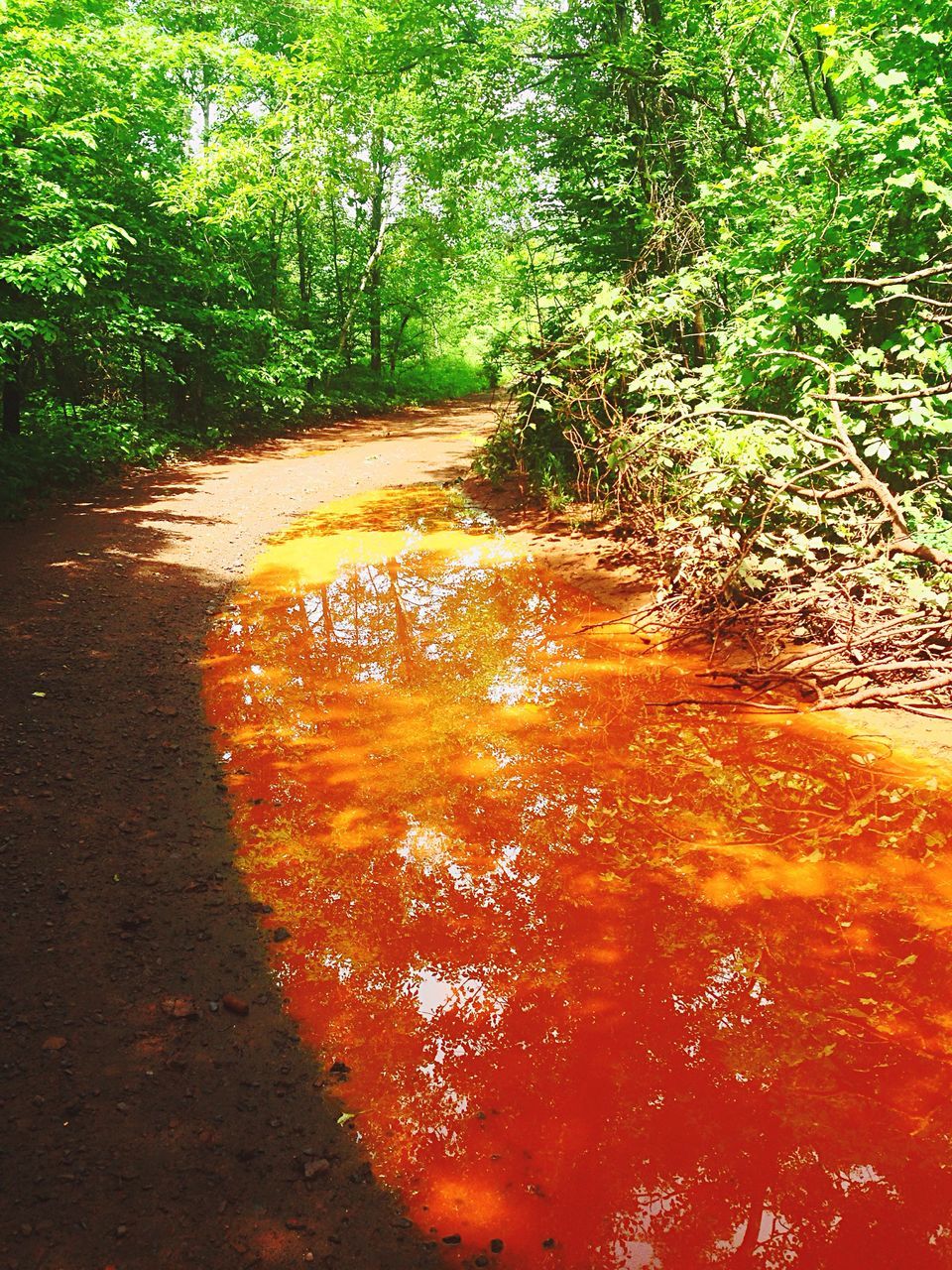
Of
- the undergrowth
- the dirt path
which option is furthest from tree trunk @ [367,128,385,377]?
the dirt path

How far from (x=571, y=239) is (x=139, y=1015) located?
428 inches

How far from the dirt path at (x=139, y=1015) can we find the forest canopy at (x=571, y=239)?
2273 millimetres

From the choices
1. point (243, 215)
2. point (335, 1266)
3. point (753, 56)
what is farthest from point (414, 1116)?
point (243, 215)

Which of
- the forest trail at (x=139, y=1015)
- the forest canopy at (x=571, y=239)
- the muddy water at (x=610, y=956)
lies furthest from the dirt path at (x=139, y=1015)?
the forest canopy at (x=571, y=239)

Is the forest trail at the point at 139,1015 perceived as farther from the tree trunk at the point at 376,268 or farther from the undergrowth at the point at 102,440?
the tree trunk at the point at 376,268

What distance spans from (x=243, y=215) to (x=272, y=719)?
13.3 meters

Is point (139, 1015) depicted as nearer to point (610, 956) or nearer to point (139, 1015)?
point (139, 1015)

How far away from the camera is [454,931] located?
9.82ft

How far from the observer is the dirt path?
1.89 m

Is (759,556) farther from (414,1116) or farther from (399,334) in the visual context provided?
(399,334)

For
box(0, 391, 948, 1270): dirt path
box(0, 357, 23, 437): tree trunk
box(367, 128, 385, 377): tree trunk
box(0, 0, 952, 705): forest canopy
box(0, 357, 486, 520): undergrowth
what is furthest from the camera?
box(367, 128, 385, 377): tree trunk

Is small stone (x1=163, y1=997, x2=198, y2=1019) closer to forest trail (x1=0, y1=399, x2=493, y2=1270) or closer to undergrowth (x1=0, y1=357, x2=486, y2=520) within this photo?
forest trail (x1=0, y1=399, x2=493, y2=1270)

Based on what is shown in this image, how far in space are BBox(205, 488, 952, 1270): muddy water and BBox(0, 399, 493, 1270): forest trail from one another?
0.17 m

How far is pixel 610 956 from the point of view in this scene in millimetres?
2826
